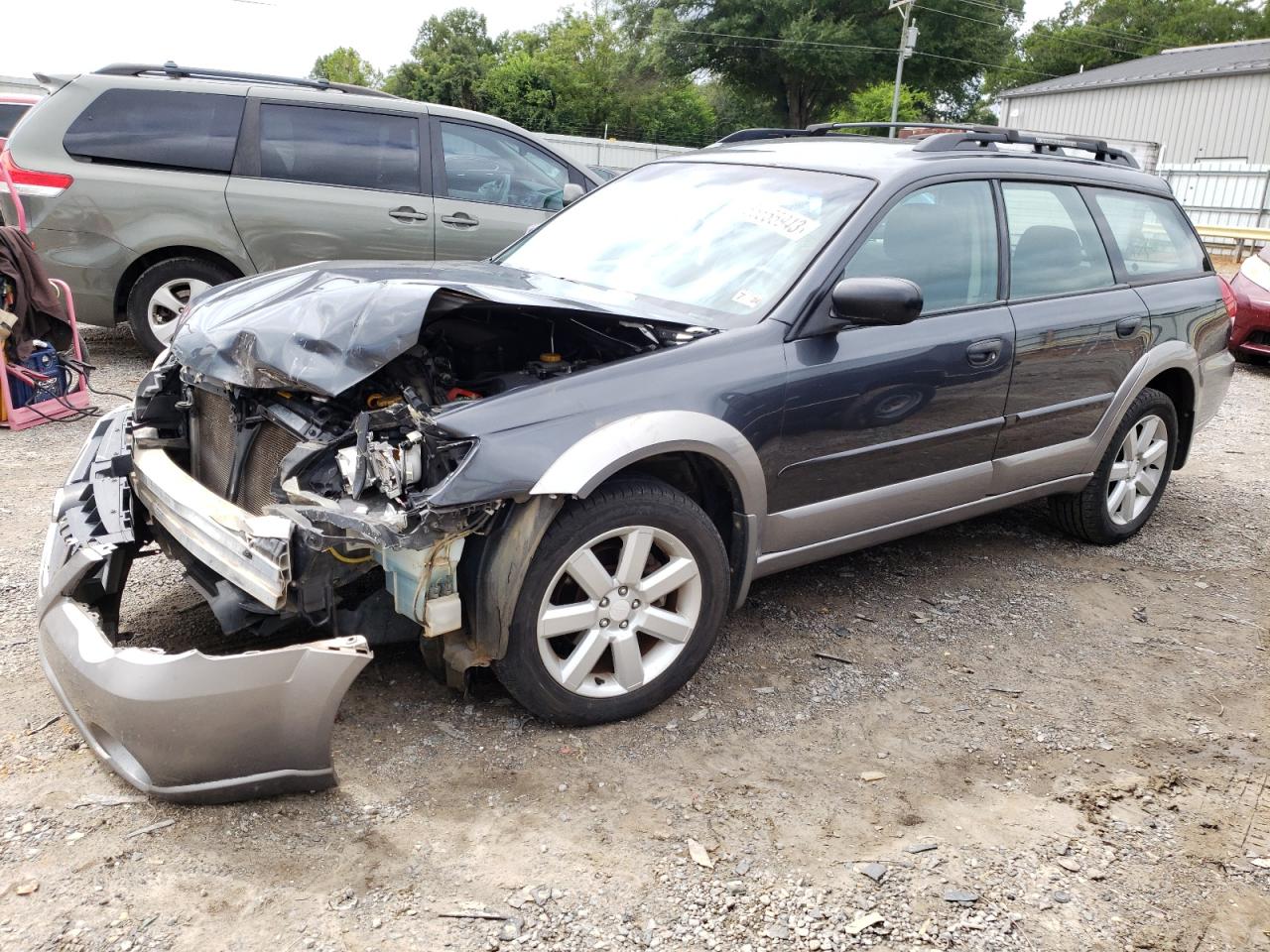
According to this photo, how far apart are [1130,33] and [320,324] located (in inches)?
2857

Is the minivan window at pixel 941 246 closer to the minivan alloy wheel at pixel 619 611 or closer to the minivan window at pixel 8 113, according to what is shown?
the minivan alloy wheel at pixel 619 611

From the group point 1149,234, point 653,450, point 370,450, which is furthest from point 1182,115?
point 370,450

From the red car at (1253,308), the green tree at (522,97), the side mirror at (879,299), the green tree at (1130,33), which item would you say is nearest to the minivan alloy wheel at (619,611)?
the side mirror at (879,299)

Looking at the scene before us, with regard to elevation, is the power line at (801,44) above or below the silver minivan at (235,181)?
above

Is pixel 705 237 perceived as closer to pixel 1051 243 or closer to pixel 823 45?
pixel 1051 243

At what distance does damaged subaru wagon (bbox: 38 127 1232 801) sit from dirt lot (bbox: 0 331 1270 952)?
18 centimetres

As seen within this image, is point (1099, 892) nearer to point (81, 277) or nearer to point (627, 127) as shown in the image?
point (81, 277)

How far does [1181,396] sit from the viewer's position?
507cm

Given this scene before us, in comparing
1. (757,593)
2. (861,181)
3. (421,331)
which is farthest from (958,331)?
(421,331)

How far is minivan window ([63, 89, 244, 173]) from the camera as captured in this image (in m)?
6.84

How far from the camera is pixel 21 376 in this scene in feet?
19.6

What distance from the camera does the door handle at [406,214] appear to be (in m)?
7.32

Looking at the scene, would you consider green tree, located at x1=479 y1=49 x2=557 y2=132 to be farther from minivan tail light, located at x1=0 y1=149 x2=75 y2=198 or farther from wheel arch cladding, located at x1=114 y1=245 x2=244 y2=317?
minivan tail light, located at x1=0 y1=149 x2=75 y2=198

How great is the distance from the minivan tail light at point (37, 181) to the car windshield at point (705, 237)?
13.3ft
